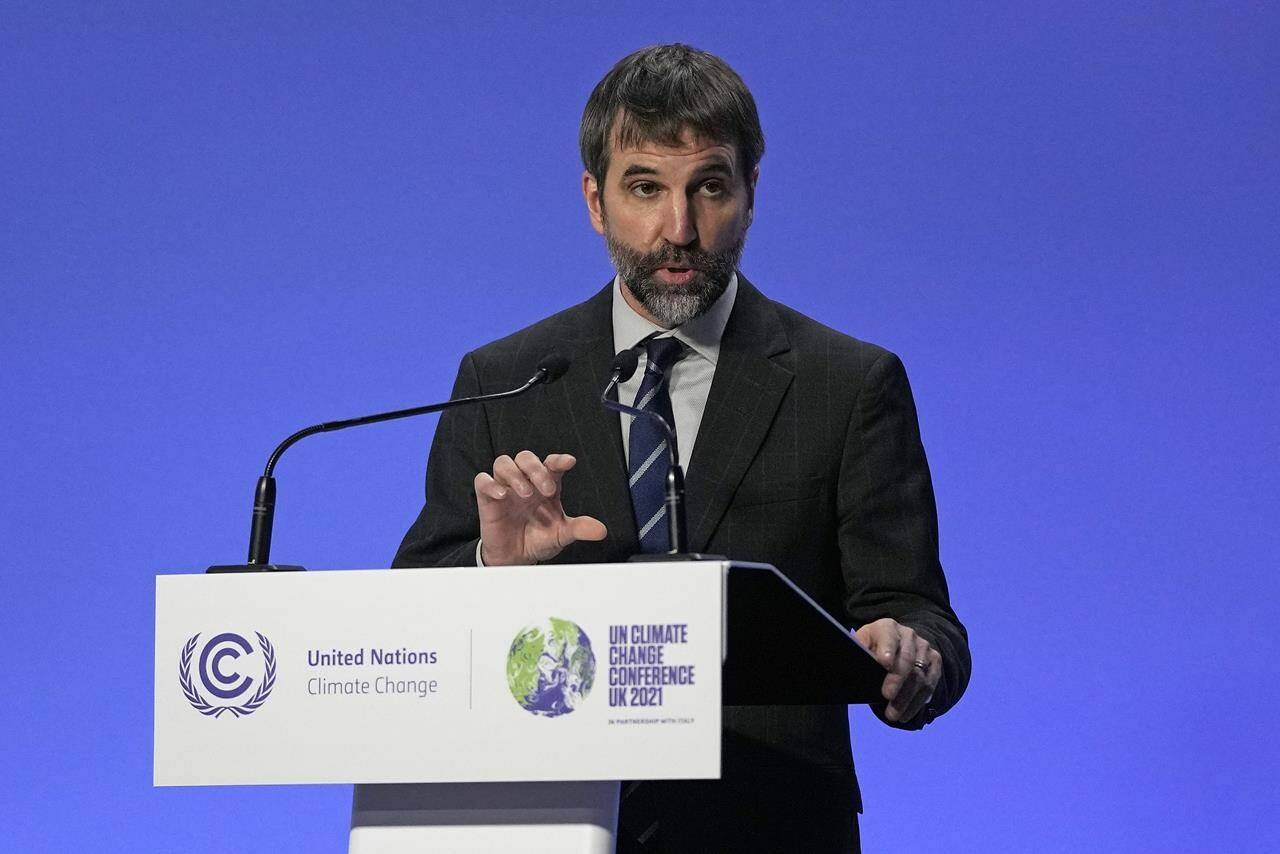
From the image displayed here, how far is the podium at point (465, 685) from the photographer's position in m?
1.22

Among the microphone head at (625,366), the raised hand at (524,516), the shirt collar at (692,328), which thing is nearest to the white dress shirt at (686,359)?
the shirt collar at (692,328)

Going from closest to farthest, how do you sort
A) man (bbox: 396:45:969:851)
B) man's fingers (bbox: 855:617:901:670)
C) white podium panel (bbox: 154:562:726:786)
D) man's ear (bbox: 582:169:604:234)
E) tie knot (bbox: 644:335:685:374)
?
white podium panel (bbox: 154:562:726:786), man's fingers (bbox: 855:617:901:670), man (bbox: 396:45:969:851), tie knot (bbox: 644:335:685:374), man's ear (bbox: 582:169:604:234)

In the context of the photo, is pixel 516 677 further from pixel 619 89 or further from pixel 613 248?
pixel 619 89

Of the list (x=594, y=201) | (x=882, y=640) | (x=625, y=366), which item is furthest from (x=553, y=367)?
(x=594, y=201)

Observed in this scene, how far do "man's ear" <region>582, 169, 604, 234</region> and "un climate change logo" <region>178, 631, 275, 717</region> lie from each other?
1.01 m

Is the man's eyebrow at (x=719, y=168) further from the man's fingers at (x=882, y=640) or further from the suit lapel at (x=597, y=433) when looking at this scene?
the man's fingers at (x=882, y=640)

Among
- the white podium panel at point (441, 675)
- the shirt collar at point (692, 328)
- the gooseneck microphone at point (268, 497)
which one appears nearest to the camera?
the white podium panel at point (441, 675)

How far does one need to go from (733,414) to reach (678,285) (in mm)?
198

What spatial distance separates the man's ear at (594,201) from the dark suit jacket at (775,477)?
0.50 ft

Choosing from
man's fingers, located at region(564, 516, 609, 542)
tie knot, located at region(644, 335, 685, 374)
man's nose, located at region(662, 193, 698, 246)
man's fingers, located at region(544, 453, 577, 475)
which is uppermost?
man's nose, located at region(662, 193, 698, 246)

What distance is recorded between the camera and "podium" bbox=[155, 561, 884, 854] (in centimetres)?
122

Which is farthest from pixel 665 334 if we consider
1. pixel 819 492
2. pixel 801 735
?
pixel 801 735

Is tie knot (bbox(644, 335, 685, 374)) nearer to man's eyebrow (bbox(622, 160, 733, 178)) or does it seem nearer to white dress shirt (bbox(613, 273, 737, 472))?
white dress shirt (bbox(613, 273, 737, 472))

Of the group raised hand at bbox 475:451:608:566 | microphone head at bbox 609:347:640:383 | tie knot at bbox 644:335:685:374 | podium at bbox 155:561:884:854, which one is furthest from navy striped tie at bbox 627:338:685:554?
podium at bbox 155:561:884:854
